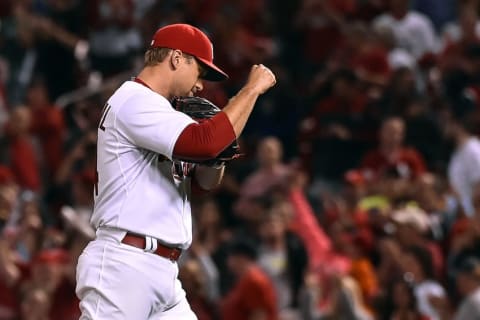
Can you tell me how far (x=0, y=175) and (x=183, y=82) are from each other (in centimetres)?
609

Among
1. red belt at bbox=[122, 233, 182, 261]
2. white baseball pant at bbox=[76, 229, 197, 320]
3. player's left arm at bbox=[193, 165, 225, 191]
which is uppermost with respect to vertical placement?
player's left arm at bbox=[193, 165, 225, 191]

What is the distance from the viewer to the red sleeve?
4840 mm

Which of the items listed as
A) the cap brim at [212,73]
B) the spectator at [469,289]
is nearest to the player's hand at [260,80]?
the cap brim at [212,73]

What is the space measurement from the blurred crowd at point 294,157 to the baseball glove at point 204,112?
9.97 ft

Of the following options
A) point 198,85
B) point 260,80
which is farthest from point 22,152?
point 260,80

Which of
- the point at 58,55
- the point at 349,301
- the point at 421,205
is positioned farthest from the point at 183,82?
the point at 58,55

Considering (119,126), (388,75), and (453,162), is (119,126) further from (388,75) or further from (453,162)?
(388,75)

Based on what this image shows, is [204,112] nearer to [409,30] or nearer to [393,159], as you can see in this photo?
[393,159]

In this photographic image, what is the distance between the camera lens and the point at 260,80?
4949 mm

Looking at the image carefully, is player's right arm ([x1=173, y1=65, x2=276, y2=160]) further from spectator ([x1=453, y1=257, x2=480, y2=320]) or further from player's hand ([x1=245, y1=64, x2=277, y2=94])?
spectator ([x1=453, y1=257, x2=480, y2=320])

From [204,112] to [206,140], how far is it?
0.33m

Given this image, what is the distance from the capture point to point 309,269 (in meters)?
9.57

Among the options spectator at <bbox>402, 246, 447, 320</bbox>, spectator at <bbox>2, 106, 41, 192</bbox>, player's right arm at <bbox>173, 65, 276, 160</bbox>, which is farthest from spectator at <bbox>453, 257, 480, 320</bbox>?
spectator at <bbox>2, 106, 41, 192</bbox>

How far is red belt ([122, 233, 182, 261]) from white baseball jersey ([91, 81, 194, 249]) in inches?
1.2
